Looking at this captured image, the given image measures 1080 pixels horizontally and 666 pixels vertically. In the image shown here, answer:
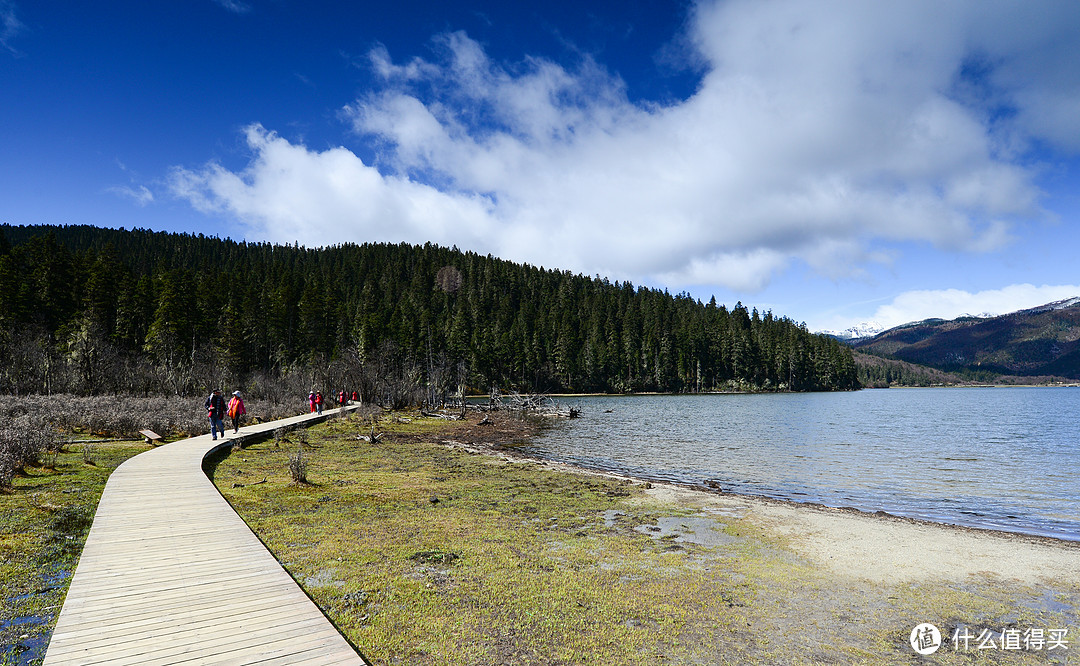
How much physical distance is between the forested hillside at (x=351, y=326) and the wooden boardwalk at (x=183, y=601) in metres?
40.7

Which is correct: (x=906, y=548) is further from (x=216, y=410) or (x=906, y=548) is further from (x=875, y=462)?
(x=216, y=410)

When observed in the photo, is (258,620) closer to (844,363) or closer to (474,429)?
(474,429)

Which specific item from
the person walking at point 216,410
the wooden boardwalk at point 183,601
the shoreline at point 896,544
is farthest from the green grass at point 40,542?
the shoreline at point 896,544

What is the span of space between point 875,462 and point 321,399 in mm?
41649

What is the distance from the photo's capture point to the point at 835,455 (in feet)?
90.9

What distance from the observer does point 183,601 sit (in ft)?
21.1

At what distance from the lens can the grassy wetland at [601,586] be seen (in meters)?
6.46

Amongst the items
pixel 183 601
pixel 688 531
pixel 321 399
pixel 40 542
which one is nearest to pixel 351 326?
pixel 321 399

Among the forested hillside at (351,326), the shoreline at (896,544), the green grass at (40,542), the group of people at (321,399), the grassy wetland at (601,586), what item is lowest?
the shoreline at (896,544)

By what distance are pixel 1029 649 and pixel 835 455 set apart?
23.2m

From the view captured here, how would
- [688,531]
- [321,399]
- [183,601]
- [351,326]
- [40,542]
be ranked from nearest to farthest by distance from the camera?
[183,601]
[40,542]
[688,531]
[321,399]
[351,326]

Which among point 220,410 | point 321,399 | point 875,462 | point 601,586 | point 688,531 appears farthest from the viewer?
point 321,399

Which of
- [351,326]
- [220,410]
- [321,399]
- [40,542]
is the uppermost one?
[351,326]

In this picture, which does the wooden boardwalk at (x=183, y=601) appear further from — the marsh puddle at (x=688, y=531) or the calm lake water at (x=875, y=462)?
the calm lake water at (x=875, y=462)
